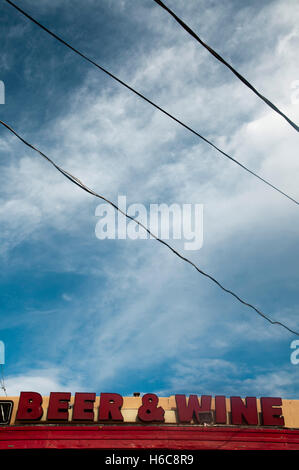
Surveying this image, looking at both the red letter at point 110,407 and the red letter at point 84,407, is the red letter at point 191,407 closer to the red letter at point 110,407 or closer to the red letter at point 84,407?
the red letter at point 110,407

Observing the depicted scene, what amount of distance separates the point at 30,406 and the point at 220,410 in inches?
261

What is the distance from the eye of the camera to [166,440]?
11367 millimetres

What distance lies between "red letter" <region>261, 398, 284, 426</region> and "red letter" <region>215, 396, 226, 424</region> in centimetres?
155

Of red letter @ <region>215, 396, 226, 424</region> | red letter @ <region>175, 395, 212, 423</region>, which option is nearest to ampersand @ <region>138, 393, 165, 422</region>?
red letter @ <region>175, 395, 212, 423</region>

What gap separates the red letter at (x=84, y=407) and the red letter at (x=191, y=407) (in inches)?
121

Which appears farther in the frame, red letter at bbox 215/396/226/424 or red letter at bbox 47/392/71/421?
red letter at bbox 215/396/226/424

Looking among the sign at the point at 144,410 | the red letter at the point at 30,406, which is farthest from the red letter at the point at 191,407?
the red letter at the point at 30,406

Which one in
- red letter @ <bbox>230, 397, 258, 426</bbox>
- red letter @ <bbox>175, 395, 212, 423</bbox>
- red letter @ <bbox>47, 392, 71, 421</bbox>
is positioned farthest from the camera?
red letter @ <bbox>230, 397, 258, 426</bbox>

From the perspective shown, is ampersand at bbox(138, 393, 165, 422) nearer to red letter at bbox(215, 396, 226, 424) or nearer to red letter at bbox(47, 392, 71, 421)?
red letter at bbox(215, 396, 226, 424)

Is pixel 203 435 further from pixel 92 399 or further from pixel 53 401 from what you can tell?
pixel 53 401

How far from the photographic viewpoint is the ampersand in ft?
40.4

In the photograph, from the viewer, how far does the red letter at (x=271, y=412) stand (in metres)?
12.9
